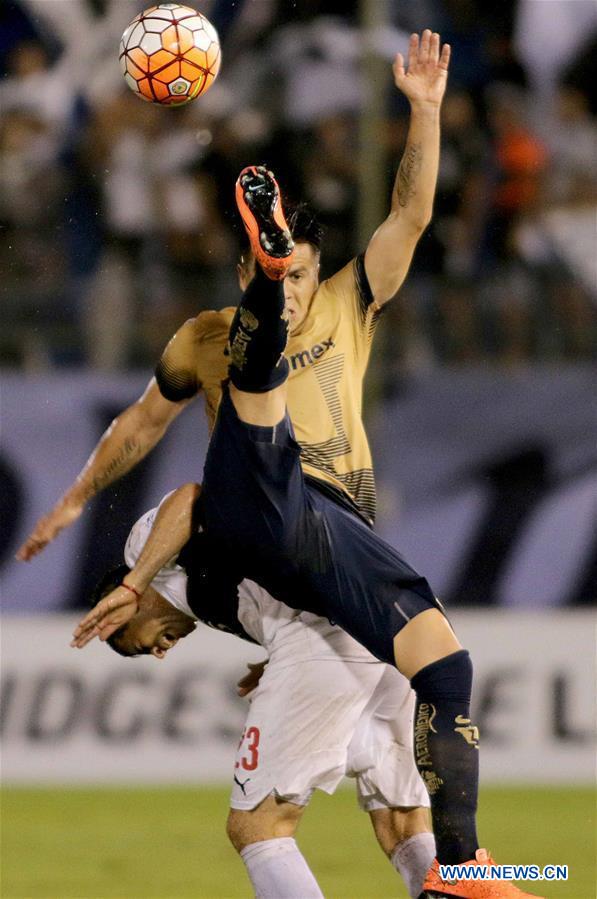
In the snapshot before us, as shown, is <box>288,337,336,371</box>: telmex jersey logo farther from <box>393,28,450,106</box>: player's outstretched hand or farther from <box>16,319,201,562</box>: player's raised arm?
<box>393,28,450,106</box>: player's outstretched hand

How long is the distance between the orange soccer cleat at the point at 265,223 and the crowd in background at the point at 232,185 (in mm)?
5372

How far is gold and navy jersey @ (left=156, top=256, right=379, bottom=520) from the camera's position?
5.38m

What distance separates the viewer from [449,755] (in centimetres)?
493

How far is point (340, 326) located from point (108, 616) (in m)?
1.19

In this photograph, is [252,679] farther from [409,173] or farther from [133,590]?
[409,173]

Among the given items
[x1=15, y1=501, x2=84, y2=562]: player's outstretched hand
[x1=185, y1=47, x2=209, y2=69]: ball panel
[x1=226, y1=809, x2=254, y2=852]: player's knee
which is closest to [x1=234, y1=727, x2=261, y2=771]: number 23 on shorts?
[x1=226, y1=809, x2=254, y2=852]: player's knee

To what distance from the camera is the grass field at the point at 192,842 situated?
6.92 m

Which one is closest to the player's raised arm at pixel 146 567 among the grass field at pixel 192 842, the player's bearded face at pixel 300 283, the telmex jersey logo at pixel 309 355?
the telmex jersey logo at pixel 309 355

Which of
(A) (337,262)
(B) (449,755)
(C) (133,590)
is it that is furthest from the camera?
(A) (337,262)

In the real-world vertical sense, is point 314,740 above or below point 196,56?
below

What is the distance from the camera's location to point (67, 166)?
10398mm

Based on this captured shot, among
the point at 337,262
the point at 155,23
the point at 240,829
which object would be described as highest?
the point at 155,23

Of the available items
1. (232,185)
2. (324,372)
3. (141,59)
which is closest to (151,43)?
(141,59)

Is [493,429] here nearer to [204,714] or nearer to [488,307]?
[488,307]
